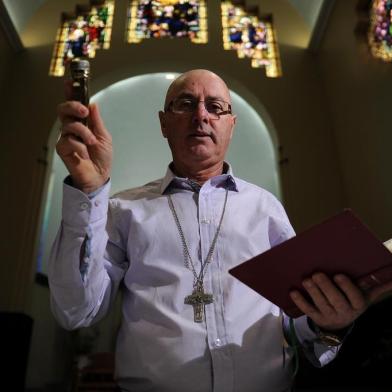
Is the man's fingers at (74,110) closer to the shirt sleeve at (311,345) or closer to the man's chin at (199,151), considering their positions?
the man's chin at (199,151)

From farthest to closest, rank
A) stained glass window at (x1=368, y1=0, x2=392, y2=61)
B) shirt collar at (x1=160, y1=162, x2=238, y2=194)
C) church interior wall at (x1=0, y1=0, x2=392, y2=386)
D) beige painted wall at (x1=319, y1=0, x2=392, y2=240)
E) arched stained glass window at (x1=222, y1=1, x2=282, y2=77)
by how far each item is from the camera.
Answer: arched stained glass window at (x1=222, y1=1, x2=282, y2=77) < church interior wall at (x1=0, y1=0, x2=392, y2=386) < stained glass window at (x1=368, y1=0, x2=392, y2=61) < beige painted wall at (x1=319, y1=0, x2=392, y2=240) < shirt collar at (x1=160, y1=162, x2=238, y2=194)

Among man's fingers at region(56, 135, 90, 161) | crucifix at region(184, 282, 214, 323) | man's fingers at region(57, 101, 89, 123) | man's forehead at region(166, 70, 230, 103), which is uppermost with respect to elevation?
man's forehead at region(166, 70, 230, 103)

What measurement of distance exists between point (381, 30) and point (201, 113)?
3.85m

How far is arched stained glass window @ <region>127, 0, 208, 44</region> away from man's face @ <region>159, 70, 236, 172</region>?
516 cm

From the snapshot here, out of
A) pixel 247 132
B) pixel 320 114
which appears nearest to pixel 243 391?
pixel 320 114

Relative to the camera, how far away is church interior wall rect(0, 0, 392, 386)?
4.72 m

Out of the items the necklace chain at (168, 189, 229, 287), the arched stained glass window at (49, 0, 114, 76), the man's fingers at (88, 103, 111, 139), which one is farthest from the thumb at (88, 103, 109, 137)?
the arched stained glass window at (49, 0, 114, 76)

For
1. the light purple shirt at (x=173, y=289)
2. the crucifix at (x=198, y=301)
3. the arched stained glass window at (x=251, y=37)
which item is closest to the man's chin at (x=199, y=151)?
the light purple shirt at (x=173, y=289)

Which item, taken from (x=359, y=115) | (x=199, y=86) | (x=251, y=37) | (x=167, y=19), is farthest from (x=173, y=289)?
(x=167, y=19)

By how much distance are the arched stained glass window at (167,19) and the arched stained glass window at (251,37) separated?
0.37 meters

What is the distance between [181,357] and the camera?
1168 millimetres

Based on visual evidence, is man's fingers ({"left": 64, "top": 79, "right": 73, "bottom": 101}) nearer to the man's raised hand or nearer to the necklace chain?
the man's raised hand

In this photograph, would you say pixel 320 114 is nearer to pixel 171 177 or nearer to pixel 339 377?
pixel 339 377

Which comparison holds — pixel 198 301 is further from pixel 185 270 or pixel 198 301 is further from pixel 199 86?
pixel 199 86
